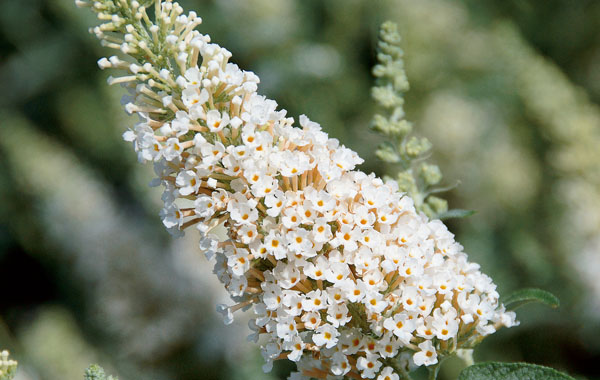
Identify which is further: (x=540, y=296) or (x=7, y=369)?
(x=540, y=296)

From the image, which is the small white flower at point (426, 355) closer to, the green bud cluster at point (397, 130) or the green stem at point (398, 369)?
the green stem at point (398, 369)

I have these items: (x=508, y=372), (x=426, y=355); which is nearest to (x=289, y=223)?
(x=426, y=355)

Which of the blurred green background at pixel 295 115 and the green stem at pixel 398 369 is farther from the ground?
the blurred green background at pixel 295 115

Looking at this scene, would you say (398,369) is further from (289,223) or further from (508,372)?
(289,223)

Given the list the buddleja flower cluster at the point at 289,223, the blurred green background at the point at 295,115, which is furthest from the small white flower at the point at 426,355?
the blurred green background at the point at 295,115

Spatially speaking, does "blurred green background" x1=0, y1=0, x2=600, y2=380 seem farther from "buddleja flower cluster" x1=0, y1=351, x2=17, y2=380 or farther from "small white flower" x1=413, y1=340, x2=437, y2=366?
"buddleja flower cluster" x1=0, y1=351, x2=17, y2=380

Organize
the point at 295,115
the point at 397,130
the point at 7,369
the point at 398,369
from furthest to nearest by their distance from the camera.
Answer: the point at 295,115 < the point at 397,130 < the point at 398,369 < the point at 7,369

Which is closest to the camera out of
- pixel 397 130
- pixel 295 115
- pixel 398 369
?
pixel 398 369
